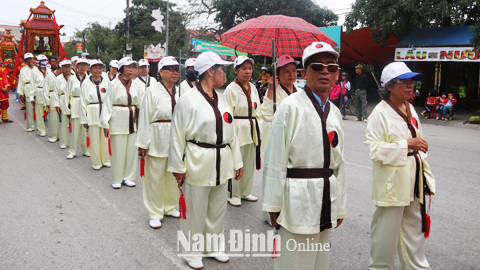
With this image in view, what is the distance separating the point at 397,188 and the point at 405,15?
14.6 m

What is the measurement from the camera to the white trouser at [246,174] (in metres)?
5.33

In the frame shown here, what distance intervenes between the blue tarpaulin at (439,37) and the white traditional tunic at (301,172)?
1328 centimetres

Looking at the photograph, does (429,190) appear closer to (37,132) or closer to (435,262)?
(435,262)

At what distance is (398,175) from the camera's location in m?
3.16

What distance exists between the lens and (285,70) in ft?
14.9

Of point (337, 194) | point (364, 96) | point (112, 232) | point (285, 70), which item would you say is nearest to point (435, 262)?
point (337, 194)

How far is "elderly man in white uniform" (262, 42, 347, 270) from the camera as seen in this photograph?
248 cm

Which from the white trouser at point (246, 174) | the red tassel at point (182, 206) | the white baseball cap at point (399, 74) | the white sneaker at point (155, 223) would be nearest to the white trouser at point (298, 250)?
the red tassel at point (182, 206)

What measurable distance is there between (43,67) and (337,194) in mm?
11302

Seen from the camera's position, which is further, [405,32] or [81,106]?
[405,32]

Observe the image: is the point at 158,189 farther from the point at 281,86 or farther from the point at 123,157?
the point at 281,86

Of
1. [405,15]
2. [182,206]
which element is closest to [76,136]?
[182,206]

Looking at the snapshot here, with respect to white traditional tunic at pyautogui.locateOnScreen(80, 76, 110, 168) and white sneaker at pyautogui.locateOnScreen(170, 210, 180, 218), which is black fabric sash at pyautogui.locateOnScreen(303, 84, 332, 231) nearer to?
white sneaker at pyautogui.locateOnScreen(170, 210, 180, 218)

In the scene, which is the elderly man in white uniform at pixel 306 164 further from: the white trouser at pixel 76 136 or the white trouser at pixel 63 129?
the white trouser at pixel 63 129
